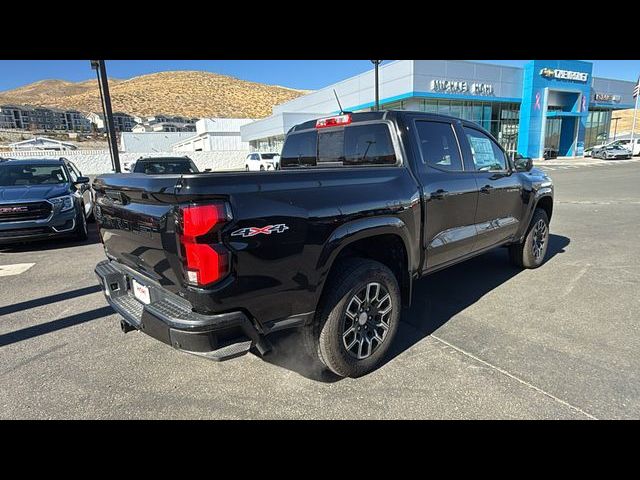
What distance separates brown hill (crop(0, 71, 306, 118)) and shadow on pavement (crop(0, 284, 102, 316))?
99.3m

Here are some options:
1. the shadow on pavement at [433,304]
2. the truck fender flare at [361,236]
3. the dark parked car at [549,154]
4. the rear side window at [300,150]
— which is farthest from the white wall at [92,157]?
the truck fender flare at [361,236]

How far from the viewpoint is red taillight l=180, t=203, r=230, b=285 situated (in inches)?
80.3

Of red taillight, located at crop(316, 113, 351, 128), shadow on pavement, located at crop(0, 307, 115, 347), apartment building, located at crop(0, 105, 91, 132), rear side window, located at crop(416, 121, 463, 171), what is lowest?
shadow on pavement, located at crop(0, 307, 115, 347)

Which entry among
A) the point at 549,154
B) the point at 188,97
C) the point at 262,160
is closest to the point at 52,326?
the point at 262,160

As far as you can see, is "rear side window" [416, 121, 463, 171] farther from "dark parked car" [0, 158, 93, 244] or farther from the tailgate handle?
"dark parked car" [0, 158, 93, 244]

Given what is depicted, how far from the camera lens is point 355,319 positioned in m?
2.89

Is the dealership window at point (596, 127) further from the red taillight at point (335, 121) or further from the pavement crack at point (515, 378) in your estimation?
the pavement crack at point (515, 378)

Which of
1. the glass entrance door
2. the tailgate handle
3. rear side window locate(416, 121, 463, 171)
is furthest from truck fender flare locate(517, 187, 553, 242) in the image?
the glass entrance door

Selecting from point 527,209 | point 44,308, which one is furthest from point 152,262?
point 527,209

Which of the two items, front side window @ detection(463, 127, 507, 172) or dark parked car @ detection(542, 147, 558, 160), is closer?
front side window @ detection(463, 127, 507, 172)

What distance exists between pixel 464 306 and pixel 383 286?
1.69 metres

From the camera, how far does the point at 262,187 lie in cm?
221

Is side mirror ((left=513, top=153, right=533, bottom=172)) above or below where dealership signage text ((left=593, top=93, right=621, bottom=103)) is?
below
